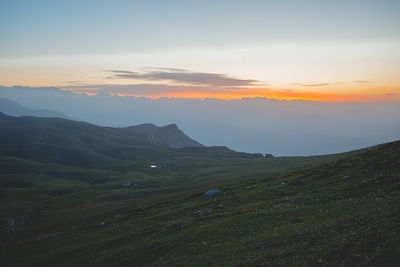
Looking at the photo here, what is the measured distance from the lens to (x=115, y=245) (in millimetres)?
34875

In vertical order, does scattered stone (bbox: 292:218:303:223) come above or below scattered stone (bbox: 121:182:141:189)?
above

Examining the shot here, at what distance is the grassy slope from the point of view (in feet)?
58.1

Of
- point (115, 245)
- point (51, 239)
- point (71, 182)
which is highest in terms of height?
point (115, 245)

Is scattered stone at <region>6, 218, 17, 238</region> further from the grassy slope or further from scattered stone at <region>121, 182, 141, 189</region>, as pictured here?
scattered stone at <region>121, 182, 141, 189</region>

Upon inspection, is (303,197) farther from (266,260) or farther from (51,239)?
(51,239)

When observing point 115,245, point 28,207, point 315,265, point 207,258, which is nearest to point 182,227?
point 115,245

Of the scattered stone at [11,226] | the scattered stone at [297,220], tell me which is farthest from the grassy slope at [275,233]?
the scattered stone at [11,226]

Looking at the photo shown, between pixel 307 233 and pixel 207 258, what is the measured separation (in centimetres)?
894

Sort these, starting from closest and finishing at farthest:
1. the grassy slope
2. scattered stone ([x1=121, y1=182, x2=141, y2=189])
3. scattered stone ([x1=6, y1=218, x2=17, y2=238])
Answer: the grassy slope
scattered stone ([x1=6, y1=218, x2=17, y2=238])
scattered stone ([x1=121, y1=182, x2=141, y2=189])

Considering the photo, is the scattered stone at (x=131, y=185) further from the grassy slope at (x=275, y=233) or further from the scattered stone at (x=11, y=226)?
the grassy slope at (x=275, y=233)

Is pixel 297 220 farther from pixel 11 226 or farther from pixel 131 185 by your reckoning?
pixel 131 185

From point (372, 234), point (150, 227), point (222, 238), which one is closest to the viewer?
point (372, 234)

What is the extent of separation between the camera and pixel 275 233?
2348cm

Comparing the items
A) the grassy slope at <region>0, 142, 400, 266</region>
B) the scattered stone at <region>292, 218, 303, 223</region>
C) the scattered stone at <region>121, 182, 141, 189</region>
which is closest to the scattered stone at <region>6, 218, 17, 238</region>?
the grassy slope at <region>0, 142, 400, 266</region>
